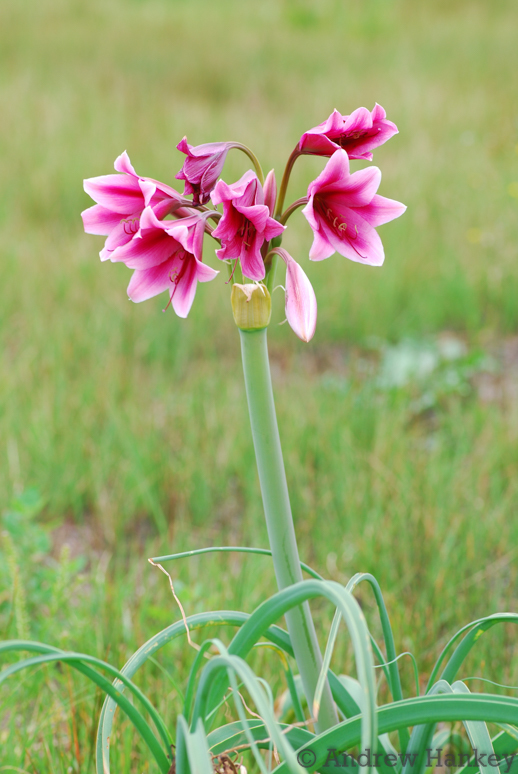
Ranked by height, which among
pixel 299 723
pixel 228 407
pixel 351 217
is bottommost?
pixel 299 723

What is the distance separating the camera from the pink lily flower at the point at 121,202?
739mm

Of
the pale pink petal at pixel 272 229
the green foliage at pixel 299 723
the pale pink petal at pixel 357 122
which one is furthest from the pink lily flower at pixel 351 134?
the green foliage at pixel 299 723

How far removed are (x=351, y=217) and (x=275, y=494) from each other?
0.34 meters

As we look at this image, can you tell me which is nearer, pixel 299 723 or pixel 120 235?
pixel 299 723

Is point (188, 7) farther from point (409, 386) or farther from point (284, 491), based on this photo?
point (284, 491)

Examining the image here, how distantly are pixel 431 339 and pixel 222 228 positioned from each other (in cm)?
284

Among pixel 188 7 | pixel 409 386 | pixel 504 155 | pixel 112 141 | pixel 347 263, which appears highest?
pixel 188 7

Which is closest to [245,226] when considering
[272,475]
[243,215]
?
[243,215]

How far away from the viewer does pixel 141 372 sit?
3090mm

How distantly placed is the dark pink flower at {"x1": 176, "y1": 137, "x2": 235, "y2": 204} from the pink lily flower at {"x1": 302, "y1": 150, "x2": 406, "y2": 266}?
0.39ft

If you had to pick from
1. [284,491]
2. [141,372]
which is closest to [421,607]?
[284,491]

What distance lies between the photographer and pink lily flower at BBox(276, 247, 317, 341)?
72 centimetres

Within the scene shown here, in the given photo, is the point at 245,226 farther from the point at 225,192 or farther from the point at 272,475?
the point at 272,475

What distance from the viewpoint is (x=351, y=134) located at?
76cm
